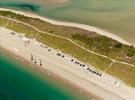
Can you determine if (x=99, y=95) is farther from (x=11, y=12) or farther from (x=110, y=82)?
(x=11, y=12)

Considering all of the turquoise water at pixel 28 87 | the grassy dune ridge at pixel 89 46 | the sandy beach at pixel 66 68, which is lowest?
the turquoise water at pixel 28 87

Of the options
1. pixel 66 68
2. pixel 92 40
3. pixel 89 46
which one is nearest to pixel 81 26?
pixel 92 40

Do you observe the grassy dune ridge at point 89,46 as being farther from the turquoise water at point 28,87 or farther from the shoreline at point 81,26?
the turquoise water at point 28,87

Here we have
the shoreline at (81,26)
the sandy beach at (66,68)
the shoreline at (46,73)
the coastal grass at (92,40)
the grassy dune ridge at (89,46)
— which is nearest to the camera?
the sandy beach at (66,68)

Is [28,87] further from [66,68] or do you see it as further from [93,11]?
[93,11]

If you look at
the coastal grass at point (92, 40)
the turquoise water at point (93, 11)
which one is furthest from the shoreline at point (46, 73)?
the turquoise water at point (93, 11)

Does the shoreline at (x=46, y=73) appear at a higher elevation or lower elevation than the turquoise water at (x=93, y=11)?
lower
